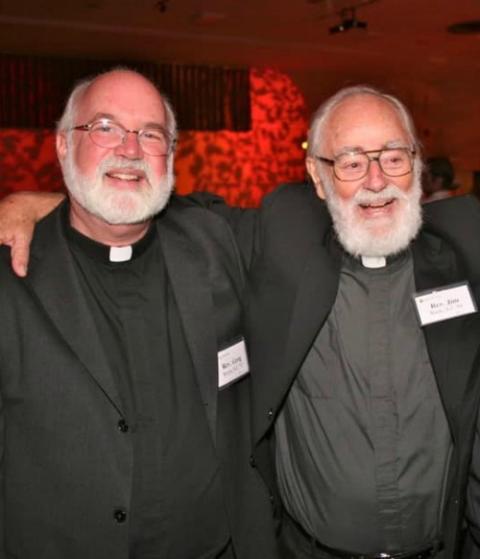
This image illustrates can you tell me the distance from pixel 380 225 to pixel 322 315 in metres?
0.33

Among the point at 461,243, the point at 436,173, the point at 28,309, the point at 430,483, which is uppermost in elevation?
the point at 436,173

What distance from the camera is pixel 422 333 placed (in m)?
2.09

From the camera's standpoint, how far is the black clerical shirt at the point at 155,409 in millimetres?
1934

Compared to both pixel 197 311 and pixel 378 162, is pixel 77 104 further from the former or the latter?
pixel 378 162

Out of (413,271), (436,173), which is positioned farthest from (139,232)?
(436,173)

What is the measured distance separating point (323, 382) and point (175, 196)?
2.67 feet

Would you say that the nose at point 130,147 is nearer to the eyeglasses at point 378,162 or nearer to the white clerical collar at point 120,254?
the white clerical collar at point 120,254

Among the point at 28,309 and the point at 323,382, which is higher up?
the point at 28,309

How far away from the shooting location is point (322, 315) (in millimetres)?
2084

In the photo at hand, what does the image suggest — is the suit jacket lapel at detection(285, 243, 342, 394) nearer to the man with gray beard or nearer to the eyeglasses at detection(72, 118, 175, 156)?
the man with gray beard

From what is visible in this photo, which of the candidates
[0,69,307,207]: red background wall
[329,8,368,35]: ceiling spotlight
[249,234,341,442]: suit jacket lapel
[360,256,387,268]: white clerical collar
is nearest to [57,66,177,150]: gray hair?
[249,234,341,442]: suit jacket lapel

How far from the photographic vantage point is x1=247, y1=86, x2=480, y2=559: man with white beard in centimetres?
204

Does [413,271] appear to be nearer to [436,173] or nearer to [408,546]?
[408,546]

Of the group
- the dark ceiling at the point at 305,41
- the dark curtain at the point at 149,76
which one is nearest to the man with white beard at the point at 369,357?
the dark ceiling at the point at 305,41
